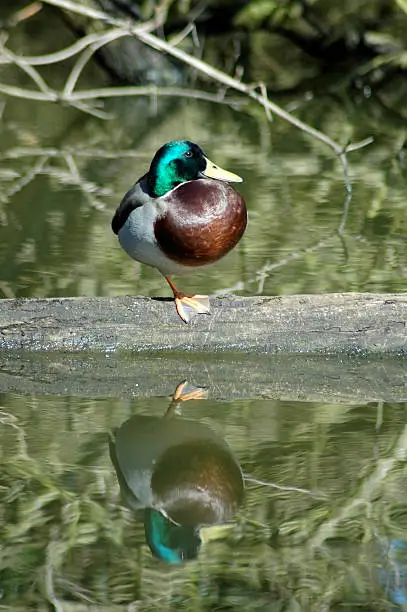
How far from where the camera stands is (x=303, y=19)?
14000 mm

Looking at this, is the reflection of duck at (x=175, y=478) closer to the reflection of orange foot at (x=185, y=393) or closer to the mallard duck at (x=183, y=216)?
the reflection of orange foot at (x=185, y=393)

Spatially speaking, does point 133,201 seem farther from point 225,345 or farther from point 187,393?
point 187,393

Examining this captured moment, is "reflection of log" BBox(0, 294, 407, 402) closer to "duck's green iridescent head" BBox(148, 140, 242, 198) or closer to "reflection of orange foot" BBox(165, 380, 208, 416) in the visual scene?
"reflection of orange foot" BBox(165, 380, 208, 416)

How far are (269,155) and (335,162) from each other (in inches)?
22.9

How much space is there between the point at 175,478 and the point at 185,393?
85cm

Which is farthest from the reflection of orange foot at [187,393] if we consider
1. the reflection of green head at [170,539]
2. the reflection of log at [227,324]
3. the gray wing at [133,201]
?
the reflection of green head at [170,539]

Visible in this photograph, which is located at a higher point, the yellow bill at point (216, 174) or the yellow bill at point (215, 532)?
the yellow bill at point (216, 174)

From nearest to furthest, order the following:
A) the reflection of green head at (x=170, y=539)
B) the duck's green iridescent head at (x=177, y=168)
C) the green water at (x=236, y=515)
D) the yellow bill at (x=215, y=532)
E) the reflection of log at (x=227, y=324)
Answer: the green water at (x=236, y=515)
the reflection of green head at (x=170, y=539)
the yellow bill at (x=215, y=532)
the reflection of log at (x=227, y=324)
the duck's green iridescent head at (x=177, y=168)

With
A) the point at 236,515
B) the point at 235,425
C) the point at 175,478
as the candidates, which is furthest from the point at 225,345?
the point at 236,515

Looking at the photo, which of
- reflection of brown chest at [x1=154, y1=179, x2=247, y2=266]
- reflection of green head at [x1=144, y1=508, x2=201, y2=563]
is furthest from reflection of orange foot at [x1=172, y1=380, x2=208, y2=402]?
reflection of green head at [x1=144, y1=508, x2=201, y2=563]

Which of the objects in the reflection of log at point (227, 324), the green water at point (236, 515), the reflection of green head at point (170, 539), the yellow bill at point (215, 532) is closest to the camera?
the green water at point (236, 515)

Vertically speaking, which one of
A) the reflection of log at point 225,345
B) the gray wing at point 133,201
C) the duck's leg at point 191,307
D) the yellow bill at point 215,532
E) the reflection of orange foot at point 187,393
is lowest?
the reflection of orange foot at point 187,393

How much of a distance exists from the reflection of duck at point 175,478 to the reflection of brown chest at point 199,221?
0.60 meters

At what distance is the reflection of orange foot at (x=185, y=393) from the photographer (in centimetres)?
480
